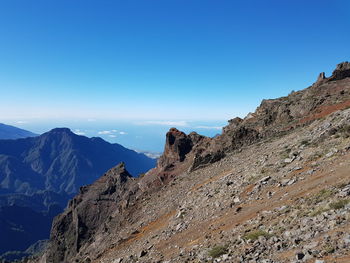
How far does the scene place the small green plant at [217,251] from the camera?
15.4 m

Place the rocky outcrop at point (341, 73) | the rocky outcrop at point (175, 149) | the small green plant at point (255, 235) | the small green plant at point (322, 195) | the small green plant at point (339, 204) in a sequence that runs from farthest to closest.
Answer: the rocky outcrop at point (175, 149) < the rocky outcrop at point (341, 73) < the small green plant at point (322, 195) < the small green plant at point (255, 235) < the small green plant at point (339, 204)

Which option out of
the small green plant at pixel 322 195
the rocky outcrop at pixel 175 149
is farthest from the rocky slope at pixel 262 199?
the rocky outcrop at pixel 175 149

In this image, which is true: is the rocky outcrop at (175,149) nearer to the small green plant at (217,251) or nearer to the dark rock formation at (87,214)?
the dark rock formation at (87,214)

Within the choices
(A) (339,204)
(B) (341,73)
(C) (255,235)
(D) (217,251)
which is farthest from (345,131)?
(B) (341,73)

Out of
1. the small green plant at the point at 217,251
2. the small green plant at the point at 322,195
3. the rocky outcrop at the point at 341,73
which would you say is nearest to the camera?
the small green plant at the point at 217,251

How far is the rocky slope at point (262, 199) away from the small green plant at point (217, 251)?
0.06 metres

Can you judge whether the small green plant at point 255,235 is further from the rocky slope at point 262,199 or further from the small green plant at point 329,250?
the small green plant at point 329,250

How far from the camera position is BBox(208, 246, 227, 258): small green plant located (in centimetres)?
1542

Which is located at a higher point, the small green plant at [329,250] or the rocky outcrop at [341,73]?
the rocky outcrop at [341,73]

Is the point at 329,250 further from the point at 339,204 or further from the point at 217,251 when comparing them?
the point at 217,251

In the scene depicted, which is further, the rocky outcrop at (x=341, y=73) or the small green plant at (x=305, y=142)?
the rocky outcrop at (x=341, y=73)

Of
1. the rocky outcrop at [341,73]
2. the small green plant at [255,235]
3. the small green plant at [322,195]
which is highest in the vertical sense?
the rocky outcrop at [341,73]

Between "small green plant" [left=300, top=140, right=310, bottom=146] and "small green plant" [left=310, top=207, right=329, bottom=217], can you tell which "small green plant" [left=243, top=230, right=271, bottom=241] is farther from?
"small green plant" [left=300, top=140, right=310, bottom=146]

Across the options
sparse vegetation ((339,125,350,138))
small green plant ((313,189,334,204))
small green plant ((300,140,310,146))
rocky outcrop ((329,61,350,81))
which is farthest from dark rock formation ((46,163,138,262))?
small green plant ((313,189,334,204))
